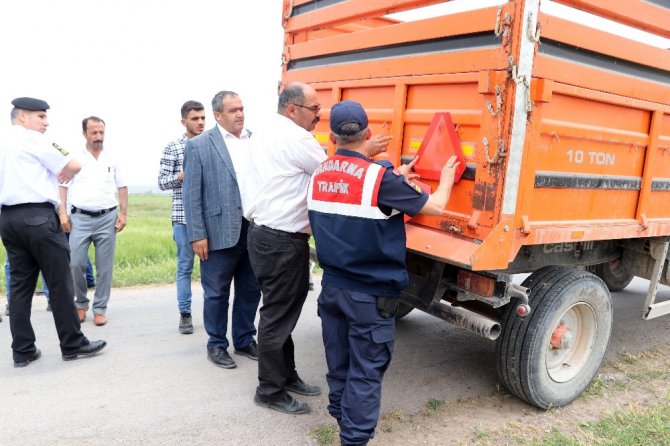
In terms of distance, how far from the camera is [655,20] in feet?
11.2

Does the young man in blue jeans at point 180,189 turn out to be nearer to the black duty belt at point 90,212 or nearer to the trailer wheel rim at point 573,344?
the black duty belt at point 90,212

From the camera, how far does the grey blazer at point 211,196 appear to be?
3.68m

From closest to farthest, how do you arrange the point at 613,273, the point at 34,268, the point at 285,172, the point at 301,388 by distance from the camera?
the point at 285,172 < the point at 301,388 < the point at 34,268 < the point at 613,273

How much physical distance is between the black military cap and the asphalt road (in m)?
1.75

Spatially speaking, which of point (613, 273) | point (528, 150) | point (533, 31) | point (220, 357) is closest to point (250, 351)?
point (220, 357)

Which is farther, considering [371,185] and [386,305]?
[386,305]

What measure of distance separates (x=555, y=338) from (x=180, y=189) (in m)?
3.14

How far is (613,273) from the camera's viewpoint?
16.3ft

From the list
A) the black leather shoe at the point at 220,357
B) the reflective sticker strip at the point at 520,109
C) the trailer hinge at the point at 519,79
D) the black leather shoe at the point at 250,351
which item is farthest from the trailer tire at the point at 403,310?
the trailer hinge at the point at 519,79

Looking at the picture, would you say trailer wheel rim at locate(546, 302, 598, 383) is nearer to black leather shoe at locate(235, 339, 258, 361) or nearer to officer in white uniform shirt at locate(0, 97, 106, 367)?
black leather shoe at locate(235, 339, 258, 361)

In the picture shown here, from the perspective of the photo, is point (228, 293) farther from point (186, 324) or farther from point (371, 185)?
point (371, 185)

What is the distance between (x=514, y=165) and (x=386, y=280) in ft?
2.90

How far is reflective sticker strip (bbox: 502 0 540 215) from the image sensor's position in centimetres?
263

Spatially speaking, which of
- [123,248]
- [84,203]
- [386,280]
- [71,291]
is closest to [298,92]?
[386,280]
